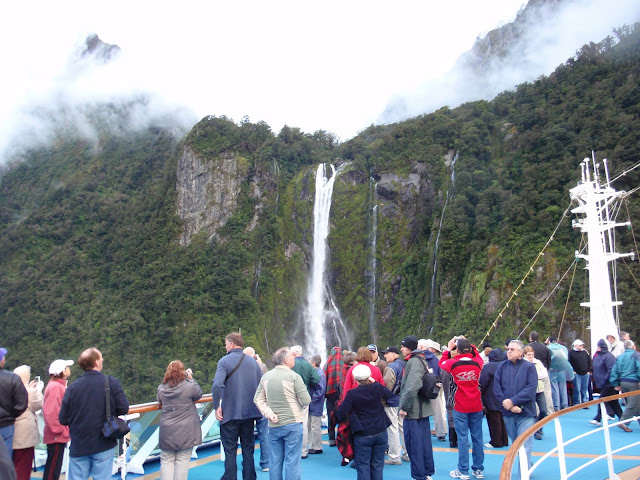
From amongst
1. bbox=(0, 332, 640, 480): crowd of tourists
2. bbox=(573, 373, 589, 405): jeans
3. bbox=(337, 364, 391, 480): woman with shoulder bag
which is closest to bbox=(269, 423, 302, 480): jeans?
bbox=(0, 332, 640, 480): crowd of tourists

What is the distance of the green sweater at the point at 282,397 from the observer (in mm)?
4598

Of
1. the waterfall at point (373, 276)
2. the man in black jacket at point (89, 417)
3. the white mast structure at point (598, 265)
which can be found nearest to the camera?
the man in black jacket at point (89, 417)

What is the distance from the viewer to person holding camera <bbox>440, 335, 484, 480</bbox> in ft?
17.3

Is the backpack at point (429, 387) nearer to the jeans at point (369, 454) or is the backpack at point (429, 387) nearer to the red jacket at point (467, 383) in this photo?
the red jacket at point (467, 383)

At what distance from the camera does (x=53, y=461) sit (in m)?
4.59

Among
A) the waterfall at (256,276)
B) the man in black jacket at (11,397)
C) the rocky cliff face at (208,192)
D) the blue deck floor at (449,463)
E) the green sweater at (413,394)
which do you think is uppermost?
the rocky cliff face at (208,192)

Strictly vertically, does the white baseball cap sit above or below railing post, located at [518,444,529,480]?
above

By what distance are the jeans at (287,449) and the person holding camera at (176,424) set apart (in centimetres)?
76

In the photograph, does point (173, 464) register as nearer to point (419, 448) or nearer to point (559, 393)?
point (419, 448)

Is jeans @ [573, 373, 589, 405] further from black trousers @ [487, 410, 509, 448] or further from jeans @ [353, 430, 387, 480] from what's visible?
jeans @ [353, 430, 387, 480]

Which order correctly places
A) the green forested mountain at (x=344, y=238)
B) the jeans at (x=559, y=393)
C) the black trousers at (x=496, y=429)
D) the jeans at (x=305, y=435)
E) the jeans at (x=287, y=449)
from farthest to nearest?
the green forested mountain at (x=344, y=238)
the jeans at (x=559, y=393)
the jeans at (x=305, y=435)
the black trousers at (x=496, y=429)
the jeans at (x=287, y=449)

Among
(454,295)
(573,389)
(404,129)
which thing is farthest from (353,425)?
(404,129)

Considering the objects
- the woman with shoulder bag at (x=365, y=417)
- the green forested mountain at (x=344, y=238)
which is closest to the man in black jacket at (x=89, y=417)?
the woman with shoulder bag at (x=365, y=417)

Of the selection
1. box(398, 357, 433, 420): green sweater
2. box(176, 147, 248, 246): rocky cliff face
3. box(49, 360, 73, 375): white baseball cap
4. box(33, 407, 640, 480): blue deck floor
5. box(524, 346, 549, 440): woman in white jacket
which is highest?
box(176, 147, 248, 246): rocky cliff face
